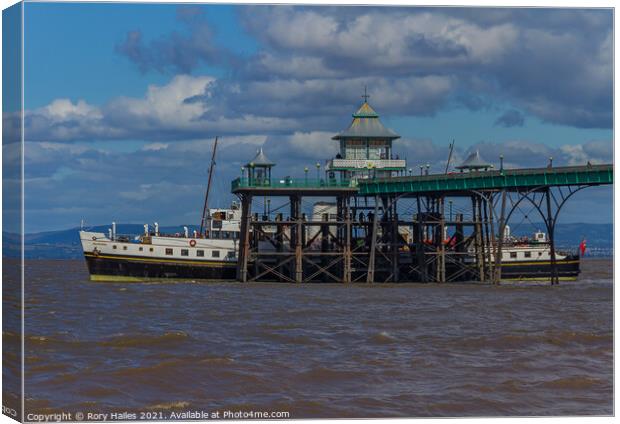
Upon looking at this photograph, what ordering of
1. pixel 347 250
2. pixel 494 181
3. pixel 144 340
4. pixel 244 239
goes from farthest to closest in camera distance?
pixel 347 250 < pixel 244 239 < pixel 494 181 < pixel 144 340

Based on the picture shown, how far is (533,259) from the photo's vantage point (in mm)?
104688

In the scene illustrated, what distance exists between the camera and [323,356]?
125 feet

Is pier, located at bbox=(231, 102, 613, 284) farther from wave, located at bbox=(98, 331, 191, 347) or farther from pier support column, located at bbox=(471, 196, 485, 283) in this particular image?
wave, located at bbox=(98, 331, 191, 347)

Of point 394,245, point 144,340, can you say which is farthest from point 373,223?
point 144,340

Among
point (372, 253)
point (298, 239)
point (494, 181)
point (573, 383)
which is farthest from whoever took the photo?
point (372, 253)

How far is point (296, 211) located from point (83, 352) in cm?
5704

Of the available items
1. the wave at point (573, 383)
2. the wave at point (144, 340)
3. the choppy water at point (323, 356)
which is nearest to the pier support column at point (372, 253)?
the choppy water at point (323, 356)

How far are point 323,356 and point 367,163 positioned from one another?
2659 inches

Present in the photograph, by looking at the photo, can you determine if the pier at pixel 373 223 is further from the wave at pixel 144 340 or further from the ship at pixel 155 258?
the wave at pixel 144 340

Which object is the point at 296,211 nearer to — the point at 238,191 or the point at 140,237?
the point at 238,191

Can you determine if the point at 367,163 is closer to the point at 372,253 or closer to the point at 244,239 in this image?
the point at 372,253

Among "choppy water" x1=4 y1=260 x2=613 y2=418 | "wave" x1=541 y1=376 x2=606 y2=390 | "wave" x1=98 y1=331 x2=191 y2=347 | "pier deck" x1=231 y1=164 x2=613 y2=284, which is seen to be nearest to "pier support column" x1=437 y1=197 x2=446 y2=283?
"pier deck" x1=231 y1=164 x2=613 y2=284

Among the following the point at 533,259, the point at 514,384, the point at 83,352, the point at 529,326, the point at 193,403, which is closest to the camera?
the point at 193,403

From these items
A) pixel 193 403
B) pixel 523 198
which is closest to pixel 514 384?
pixel 193 403
